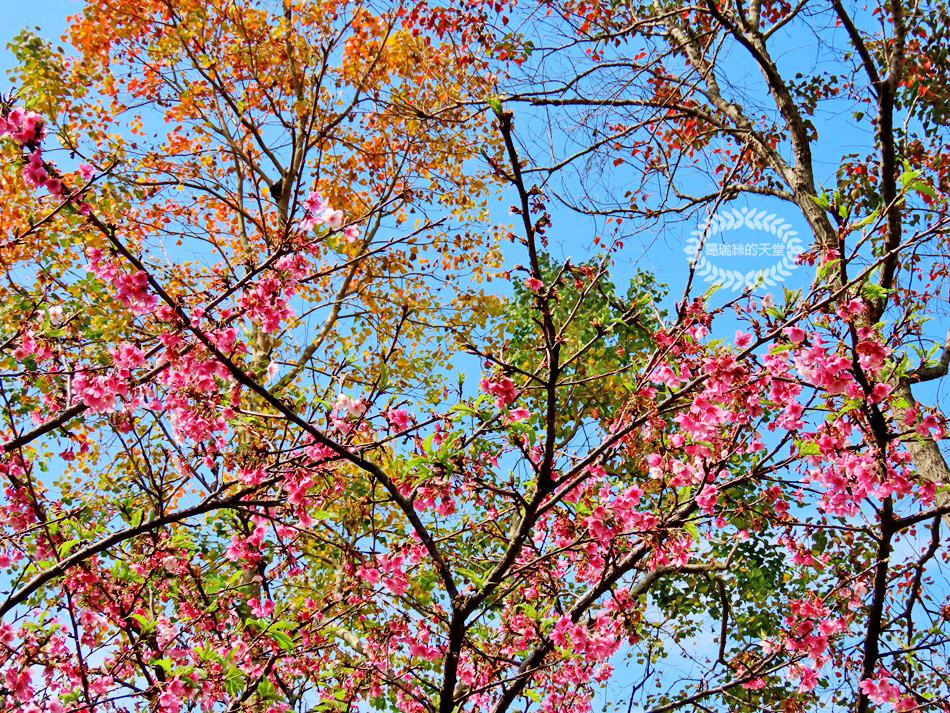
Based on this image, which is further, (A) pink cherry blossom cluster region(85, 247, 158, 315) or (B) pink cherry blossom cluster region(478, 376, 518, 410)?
(B) pink cherry blossom cluster region(478, 376, 518, 410)

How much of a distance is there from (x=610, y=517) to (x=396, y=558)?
3.88ft

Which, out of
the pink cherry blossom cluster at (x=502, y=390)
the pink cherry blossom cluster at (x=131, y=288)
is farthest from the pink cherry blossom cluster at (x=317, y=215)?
the pink cherry blossom cluster at (x=502, y=390)

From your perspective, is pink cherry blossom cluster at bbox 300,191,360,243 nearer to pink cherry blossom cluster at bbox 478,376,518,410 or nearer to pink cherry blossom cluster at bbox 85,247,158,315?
pink cherry blossom cluster at bbox 85,247,158,315

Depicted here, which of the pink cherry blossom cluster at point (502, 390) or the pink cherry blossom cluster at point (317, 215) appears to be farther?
the pink cherry blossom cluster at point (317, 215)

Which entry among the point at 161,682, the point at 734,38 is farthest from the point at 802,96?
the point at 161,682

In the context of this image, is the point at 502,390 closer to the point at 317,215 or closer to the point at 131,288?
the point at 317,215

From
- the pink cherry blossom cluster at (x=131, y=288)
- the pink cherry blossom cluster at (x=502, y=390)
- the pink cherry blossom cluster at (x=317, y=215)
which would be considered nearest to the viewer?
the pink cherry blossom cluster at (x=131, y=288)

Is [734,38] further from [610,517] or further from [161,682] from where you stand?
[161,682]

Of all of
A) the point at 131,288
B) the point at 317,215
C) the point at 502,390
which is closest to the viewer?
the point at 131,288

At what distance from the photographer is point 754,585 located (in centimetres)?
702

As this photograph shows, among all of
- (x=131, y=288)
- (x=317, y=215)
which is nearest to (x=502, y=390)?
(x=317, y=215)

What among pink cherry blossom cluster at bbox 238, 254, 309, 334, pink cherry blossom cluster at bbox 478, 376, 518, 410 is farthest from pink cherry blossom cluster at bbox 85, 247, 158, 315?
pink cherry blossom cluster at bbox 478, 376, 518, 410

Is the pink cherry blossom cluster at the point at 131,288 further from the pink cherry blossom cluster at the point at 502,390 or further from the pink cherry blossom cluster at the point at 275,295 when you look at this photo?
the pink cherry blossom cluster at the point at 502,390

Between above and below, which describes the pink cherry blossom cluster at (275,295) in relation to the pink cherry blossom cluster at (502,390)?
above
